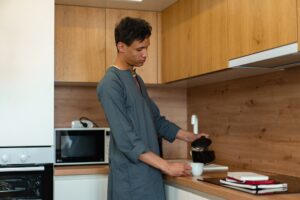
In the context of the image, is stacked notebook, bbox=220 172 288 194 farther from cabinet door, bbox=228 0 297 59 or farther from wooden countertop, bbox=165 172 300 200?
cabinet door, bbox=228 0 297 59

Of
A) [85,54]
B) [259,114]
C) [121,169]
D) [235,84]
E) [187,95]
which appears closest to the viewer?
[121,169]

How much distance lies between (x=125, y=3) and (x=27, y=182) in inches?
48.9

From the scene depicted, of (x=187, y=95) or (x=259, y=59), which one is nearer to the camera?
(x=259, y=59)

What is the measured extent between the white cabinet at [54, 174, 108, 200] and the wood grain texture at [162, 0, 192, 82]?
30.7 inches

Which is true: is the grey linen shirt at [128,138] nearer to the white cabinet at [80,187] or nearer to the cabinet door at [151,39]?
the white cabinet at [80,187]

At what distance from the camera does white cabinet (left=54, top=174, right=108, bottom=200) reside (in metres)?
2.59

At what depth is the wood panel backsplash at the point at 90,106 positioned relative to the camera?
10.3 feet

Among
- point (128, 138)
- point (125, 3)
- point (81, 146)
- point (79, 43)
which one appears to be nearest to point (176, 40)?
point (125, 3)

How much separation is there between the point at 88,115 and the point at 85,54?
0.47 metres

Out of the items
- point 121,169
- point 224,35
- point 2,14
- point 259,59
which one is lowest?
point 121,169

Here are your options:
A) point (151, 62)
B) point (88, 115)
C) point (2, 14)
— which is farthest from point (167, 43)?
point (2, 14)

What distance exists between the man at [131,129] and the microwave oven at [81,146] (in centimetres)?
69

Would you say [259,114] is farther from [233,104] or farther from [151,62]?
[151,62]

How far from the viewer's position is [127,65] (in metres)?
2.23
